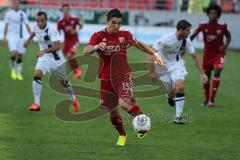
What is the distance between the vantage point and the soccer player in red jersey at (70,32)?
22.6 m

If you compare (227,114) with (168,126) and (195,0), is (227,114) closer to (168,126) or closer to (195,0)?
(168,126)

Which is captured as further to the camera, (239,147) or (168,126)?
(168,126)

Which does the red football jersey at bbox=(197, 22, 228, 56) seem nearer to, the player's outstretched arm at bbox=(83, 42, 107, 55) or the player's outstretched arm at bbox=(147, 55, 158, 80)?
the player's outstretched arm at bbox=(147, 55, 158, 80)

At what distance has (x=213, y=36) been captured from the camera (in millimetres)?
16984

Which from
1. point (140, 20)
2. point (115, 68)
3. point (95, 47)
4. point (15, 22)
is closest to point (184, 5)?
point (140, 20)

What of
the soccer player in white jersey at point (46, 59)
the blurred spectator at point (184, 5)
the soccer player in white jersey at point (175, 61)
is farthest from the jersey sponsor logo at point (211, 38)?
the blurred spectator at point (184, 5)

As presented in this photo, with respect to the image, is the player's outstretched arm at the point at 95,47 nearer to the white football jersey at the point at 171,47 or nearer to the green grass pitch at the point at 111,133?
the green grass pitch at the point at 111,133

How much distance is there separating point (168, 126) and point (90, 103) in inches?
147

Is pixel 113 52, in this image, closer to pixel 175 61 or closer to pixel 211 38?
pixel 175 61

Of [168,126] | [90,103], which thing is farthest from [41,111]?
[168,126]

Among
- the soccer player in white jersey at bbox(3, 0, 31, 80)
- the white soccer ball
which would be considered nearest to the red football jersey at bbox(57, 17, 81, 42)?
the soccer player in white jersey at bbox(3, 0, 31, 80)

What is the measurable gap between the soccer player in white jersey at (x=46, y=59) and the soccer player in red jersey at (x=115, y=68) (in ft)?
13.6

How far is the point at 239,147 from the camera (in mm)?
10906

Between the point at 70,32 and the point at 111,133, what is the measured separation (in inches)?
441
